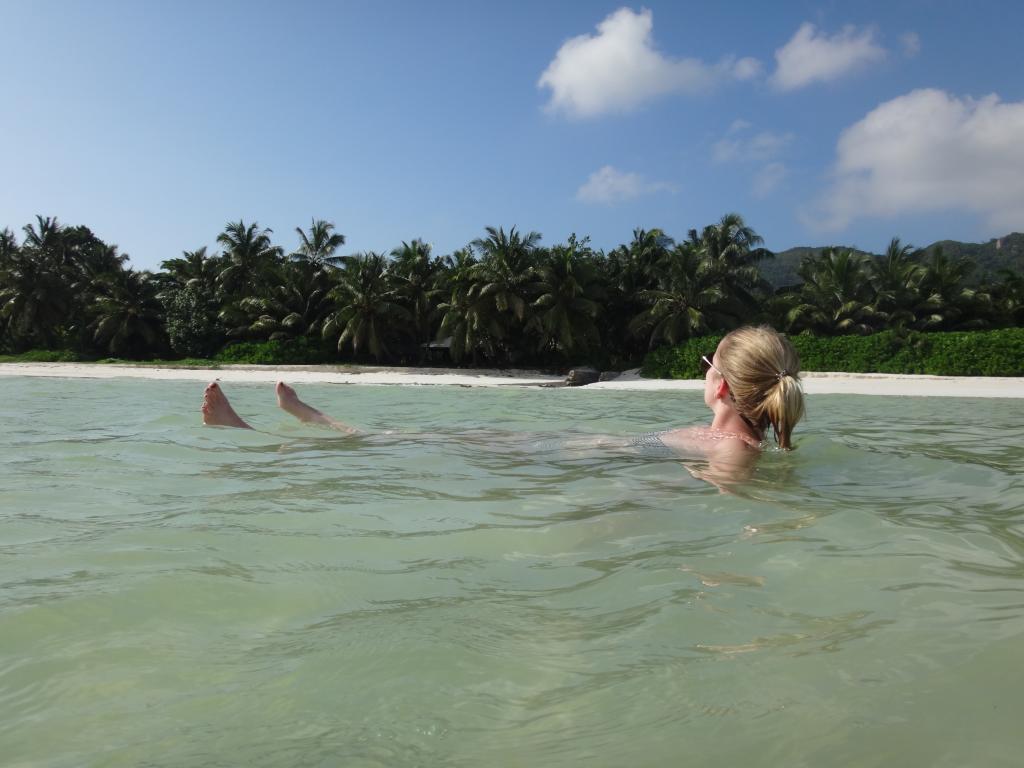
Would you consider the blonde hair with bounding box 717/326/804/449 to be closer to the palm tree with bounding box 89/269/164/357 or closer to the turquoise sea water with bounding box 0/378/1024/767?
the turquoise sea water with bounding box 0/378/1024/767

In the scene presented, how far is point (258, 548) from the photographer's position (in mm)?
2895


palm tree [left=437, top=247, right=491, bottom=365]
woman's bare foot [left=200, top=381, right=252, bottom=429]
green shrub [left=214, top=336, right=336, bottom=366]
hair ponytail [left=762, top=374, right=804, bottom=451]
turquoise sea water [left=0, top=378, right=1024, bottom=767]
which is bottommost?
turquoise sea water [left=0, top=378, right=1024, bottom=767]

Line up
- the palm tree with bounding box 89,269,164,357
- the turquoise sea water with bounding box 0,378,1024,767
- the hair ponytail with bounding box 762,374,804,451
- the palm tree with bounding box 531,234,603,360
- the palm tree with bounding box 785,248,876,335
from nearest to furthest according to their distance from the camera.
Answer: the turquoise sea water with bounding box 0,378,1024,767
the hair ponytail with bounding box 762,374,804,451
the palm tree with bounding box 531,234,603,360
the palm tree with bounding box 785,248,876,335
the palm tree with bounding box 89,269,164,357

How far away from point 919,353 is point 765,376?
85.7 feet

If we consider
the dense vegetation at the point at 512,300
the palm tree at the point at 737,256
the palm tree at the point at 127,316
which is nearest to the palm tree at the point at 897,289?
the dense vegetation at the point at 512,300

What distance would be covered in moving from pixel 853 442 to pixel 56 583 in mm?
6903

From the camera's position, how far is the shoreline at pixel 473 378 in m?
Answer: 20.7

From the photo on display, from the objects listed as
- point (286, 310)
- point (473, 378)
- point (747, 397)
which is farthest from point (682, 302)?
point (747, 397)

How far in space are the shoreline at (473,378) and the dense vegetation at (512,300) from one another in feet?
10.9

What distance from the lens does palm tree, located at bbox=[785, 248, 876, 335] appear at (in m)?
36.4

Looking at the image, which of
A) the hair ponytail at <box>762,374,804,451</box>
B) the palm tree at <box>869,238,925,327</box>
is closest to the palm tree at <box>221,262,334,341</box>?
the palm tree at <box>869,238,925,327</box>

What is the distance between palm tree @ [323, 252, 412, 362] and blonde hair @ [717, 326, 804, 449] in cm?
3439

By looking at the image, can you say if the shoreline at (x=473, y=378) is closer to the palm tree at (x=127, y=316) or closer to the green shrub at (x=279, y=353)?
the green shrub at (x=279, y=353)

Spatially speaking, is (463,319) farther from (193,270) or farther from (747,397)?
(747,397)
